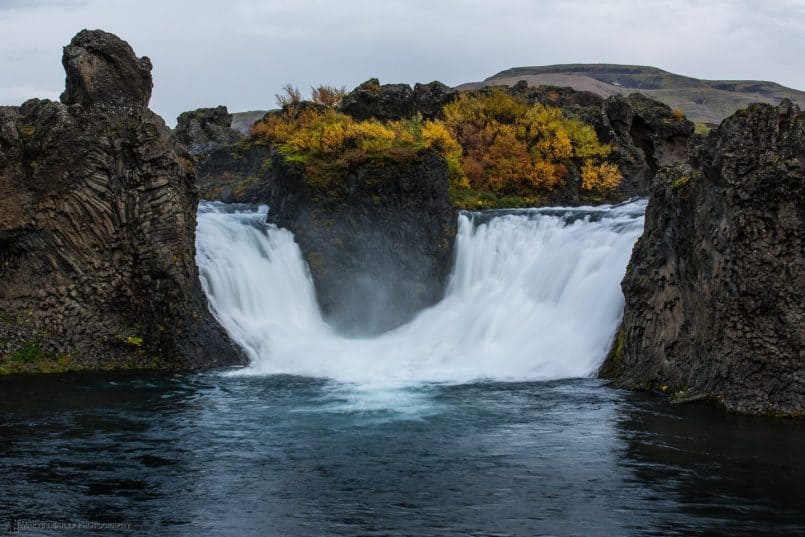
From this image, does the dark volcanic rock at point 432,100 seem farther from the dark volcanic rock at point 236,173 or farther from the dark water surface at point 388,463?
the dark water surface at point 388,463

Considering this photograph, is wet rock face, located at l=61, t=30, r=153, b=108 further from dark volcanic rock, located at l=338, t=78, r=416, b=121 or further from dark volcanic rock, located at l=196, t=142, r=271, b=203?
dark volcanic rock, located at l=338, t=78, r=416, b=121

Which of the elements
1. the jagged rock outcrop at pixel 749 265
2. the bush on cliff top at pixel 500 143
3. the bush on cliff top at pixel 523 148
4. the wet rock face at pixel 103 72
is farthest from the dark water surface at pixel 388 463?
the bush on cliff top at pixel 523 148

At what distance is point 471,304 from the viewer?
28812 millimetres

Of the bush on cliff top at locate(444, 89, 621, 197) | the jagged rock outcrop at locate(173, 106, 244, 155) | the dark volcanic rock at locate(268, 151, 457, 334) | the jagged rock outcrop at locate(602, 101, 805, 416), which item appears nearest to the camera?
the jagged rock outcrop at locate(602, 101, 805, 416)

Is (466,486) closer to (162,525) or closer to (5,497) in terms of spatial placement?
(162,525)

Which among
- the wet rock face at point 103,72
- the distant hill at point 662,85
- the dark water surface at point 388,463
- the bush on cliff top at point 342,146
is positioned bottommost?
the dark water surface at point 388,463

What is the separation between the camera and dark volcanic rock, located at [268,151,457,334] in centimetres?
2936

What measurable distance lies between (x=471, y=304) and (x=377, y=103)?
52.7 feet

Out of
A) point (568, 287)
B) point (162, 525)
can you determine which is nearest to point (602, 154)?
point (568, 287)

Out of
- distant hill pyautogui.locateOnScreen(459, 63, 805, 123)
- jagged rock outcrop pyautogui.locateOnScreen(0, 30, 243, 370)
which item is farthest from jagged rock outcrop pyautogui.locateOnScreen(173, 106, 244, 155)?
distant hill pyautogui.locateOnScreen(459, 63, 805, 123)

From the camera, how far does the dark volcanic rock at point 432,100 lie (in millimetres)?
42812

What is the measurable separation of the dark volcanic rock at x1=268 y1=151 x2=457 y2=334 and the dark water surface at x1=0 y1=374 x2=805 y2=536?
30.0 ft

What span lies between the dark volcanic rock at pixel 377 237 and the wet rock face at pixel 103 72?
7024 millimetres

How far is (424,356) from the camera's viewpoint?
83.5 ft
